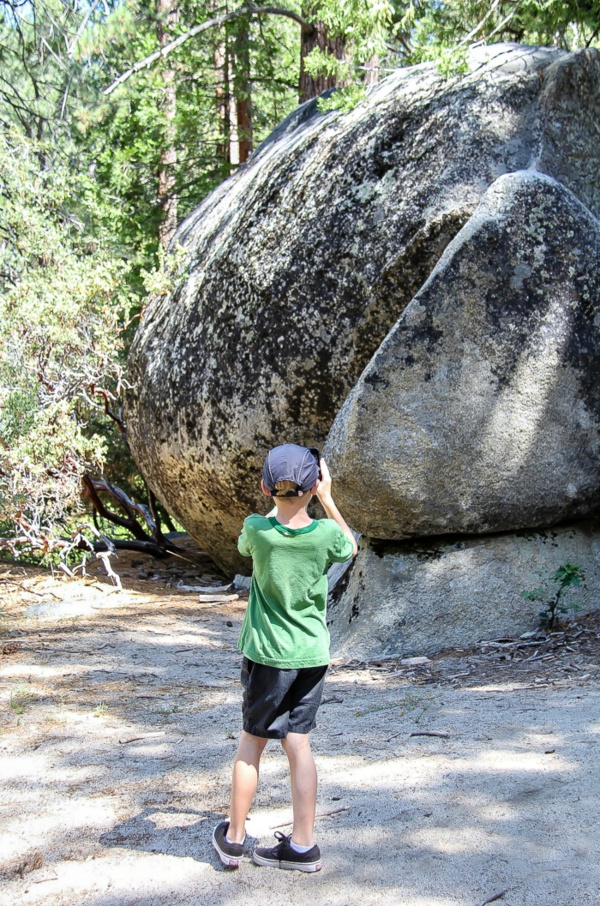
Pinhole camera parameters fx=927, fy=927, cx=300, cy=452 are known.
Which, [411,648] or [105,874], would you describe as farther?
[411,648]

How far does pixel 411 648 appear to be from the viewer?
17.9 feet

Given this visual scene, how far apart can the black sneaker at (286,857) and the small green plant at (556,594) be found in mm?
2910

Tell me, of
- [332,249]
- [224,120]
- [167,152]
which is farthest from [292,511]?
[224,120]

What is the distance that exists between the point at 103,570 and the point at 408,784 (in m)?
5.99

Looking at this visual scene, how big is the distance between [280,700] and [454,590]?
2.88 metres

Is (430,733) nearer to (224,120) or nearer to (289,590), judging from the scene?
(289,590)

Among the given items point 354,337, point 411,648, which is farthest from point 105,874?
point 354,337

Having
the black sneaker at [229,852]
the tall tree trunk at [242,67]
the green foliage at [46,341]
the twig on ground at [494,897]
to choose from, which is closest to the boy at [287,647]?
the black sneaker at [229,852]

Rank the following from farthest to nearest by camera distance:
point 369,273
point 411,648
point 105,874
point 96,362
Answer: point 96,362 → point 369,273 → point 411,648 → point 105,874

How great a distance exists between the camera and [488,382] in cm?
534

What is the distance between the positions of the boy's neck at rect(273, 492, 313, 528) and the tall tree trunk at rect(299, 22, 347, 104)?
7792mm

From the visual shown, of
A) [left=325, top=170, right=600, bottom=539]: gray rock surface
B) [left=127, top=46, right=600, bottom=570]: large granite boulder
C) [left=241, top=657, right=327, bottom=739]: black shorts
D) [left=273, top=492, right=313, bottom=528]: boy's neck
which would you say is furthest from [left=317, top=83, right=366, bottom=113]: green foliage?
[left=241, top=657, right=327, bottom=739]: black shorts

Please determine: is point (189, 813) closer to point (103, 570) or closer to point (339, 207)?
point (339, 207)

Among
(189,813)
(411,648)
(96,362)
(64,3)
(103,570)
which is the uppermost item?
(64,3)
